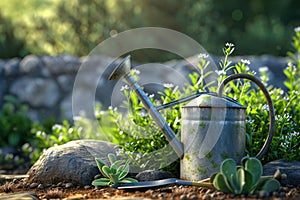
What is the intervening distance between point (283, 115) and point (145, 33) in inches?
212

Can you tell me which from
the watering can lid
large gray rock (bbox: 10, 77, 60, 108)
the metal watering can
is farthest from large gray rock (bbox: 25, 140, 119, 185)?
large gray rock (bbox: 10, 77, 60, 108)

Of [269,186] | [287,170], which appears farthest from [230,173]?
[287,170]

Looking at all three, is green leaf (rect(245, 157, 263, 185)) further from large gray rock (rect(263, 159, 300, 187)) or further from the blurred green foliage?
the blurred green foliage

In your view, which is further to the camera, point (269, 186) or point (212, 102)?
point (212, 102)

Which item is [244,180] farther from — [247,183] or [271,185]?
[271,185]

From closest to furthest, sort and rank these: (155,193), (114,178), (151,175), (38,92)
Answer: (155,193) < (114,178) < (151,175) < (38,92)

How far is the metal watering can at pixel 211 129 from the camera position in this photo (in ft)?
8.46

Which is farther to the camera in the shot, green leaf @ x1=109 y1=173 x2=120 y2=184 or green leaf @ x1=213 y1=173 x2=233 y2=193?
green leaf @ x1=109 y1=173 x2=120 y2=184

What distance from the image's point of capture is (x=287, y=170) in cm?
271

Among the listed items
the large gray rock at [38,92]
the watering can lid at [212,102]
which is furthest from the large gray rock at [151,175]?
the large gray rock at [38,92]

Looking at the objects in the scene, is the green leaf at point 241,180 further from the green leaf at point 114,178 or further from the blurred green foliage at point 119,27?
the blurred green foliage at point 119,27

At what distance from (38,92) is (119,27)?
2.40m

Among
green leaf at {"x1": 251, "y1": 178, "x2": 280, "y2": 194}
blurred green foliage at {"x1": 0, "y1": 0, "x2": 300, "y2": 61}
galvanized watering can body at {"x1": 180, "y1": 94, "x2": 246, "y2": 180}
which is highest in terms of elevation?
blurred green foliage at {"x1": 0, "y1": 0, "x2": 300, "y2": 61}

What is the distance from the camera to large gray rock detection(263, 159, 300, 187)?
2.67m
